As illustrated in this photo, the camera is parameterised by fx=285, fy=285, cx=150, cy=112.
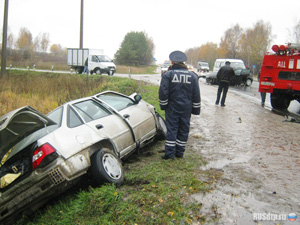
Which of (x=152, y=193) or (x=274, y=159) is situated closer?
(x=152, y=193)

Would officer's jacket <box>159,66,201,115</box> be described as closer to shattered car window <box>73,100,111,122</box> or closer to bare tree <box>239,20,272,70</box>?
shattered car window <box>73,100,111,122</box>

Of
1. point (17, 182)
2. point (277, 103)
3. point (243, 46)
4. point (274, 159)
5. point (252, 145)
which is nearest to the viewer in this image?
point (17, 182)

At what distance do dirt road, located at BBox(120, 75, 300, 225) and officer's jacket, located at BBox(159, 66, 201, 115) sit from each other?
110cm

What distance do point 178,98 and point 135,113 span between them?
100 cm

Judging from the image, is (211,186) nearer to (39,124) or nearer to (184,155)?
(184,155)

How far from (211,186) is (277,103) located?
7.71 meters

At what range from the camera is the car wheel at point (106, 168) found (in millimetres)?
3801

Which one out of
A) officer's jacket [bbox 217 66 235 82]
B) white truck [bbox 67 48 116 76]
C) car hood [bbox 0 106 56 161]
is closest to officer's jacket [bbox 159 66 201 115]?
car hood [bbox 0 106 56 161]

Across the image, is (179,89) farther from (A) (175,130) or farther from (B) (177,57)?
(A) (175,130)

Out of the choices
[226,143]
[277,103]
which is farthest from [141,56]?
[226,143]

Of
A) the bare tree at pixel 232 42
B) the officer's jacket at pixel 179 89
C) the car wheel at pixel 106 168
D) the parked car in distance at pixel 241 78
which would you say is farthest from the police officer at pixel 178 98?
the bare tree at pixel 232 42

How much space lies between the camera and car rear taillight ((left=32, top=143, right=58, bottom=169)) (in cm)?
340

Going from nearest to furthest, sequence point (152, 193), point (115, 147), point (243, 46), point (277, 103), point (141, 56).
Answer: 1. point (152, 193)
2. point (115, 147)
3. point (277, 103)
4. point (243, 46)
5. point (141, 56)

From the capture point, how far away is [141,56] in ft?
221
